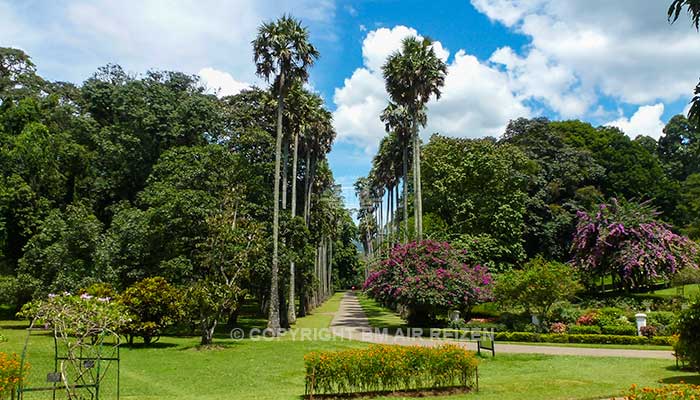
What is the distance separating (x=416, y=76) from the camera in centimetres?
3231

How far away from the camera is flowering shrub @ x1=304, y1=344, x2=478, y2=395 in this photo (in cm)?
1107

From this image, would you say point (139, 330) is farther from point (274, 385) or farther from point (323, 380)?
point (323, 380)

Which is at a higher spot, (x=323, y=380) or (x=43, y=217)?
(x=43, y=217)

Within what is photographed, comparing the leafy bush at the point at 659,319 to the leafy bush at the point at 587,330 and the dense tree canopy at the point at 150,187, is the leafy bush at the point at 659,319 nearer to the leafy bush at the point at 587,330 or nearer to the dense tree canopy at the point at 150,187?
the leafy bush at the point at 587,330

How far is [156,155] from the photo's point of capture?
1485 inches

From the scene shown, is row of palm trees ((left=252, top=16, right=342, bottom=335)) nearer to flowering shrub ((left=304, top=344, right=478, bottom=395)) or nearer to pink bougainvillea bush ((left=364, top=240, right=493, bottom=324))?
pink bougainvillea bush ((left=364, top=240, right=493, bottom=324))

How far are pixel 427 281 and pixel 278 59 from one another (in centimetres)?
1455

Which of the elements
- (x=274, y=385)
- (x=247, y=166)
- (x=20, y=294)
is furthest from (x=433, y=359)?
(x=20, y=294)

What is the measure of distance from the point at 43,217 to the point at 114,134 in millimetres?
7421

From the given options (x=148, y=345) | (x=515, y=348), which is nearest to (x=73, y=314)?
(x=148, y=345)

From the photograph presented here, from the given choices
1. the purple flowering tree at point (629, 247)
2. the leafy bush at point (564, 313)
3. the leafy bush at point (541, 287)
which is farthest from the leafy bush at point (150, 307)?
the purple flowering tree at point (629, 247)

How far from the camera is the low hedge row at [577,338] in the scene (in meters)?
21.6

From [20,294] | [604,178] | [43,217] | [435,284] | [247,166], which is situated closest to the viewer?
[435,284]

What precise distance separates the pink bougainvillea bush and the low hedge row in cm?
344
